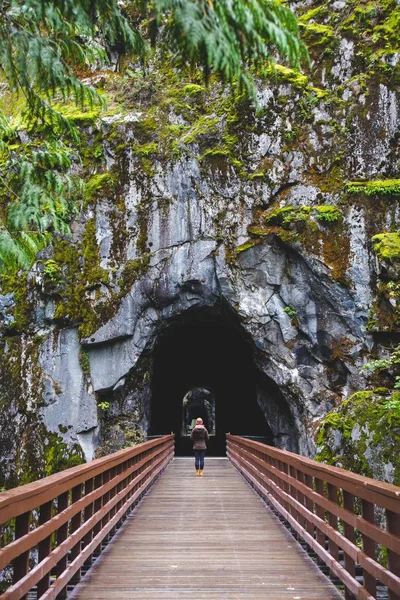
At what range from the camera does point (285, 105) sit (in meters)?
17.9

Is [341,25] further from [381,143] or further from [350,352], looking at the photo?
[350,352]

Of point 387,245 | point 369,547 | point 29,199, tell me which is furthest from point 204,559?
point 387,245

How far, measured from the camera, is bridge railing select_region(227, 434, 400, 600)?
3.21 m

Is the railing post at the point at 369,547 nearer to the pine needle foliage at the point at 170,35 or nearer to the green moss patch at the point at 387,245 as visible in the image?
the pine needle foliage at the point at 170,35

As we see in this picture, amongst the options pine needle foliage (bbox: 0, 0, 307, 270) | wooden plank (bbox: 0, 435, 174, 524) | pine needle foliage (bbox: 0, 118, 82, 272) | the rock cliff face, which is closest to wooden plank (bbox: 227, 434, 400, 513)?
wooden plank (bbox: 0, 435, 174, 524)

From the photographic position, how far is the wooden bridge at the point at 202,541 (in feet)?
11.0

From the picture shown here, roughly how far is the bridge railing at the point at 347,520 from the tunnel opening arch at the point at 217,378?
10.7 metres

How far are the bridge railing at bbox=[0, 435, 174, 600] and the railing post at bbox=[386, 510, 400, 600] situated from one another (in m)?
2.06

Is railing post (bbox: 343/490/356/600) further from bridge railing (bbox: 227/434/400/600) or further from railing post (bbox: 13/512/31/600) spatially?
railing post (bbox: 13/512/31/600)

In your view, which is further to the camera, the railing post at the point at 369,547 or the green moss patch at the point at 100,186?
the green moss patch at the point at 100,186

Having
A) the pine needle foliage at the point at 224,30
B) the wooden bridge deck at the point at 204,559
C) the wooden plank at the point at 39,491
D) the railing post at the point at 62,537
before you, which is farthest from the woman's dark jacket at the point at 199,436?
the pine needle foliage at the point at 224,30

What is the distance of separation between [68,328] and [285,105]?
31.9ft

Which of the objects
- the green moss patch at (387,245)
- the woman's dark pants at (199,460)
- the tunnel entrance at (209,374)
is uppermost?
the green moss patch at (387,245)

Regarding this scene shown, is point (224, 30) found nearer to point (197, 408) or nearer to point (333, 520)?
point (333, 520)
